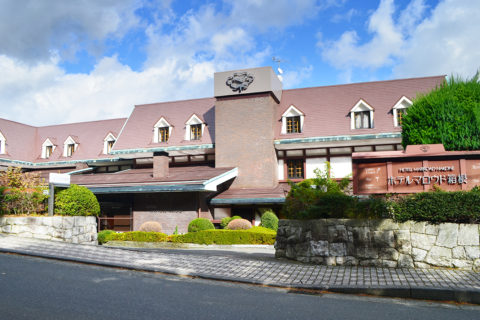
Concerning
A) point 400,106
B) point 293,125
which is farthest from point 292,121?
point 400,106

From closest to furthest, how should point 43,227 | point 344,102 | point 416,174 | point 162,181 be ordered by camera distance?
1. point 416,174
2. point 43,227
3. point 162,181
4. point 344,102

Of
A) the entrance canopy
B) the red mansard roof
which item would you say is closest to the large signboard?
the entrance canopy

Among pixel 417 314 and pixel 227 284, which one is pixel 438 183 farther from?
pixel 227 284

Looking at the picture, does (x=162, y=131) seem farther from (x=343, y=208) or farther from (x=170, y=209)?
(x=343, y=208)

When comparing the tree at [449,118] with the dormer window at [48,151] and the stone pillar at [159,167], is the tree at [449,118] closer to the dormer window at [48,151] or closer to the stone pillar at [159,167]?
the stone pillar at [159,167]

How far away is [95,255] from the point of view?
10.9 m

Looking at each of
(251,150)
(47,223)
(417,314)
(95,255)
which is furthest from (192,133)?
(417,314)

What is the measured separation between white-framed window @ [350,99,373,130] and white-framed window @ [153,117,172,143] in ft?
44.0

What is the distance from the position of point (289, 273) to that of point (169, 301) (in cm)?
378

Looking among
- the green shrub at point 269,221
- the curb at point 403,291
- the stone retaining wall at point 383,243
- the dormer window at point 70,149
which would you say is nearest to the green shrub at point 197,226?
the green shrub at point 269,221

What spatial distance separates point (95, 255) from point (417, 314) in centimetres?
804

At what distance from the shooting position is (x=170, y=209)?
2536 cm

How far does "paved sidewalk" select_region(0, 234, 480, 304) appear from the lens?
769cm

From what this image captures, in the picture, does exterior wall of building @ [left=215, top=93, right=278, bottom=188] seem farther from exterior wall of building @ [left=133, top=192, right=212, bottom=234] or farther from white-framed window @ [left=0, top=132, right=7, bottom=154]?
white-framed window @ [left=0, top=132, right=7, bottom=154]
